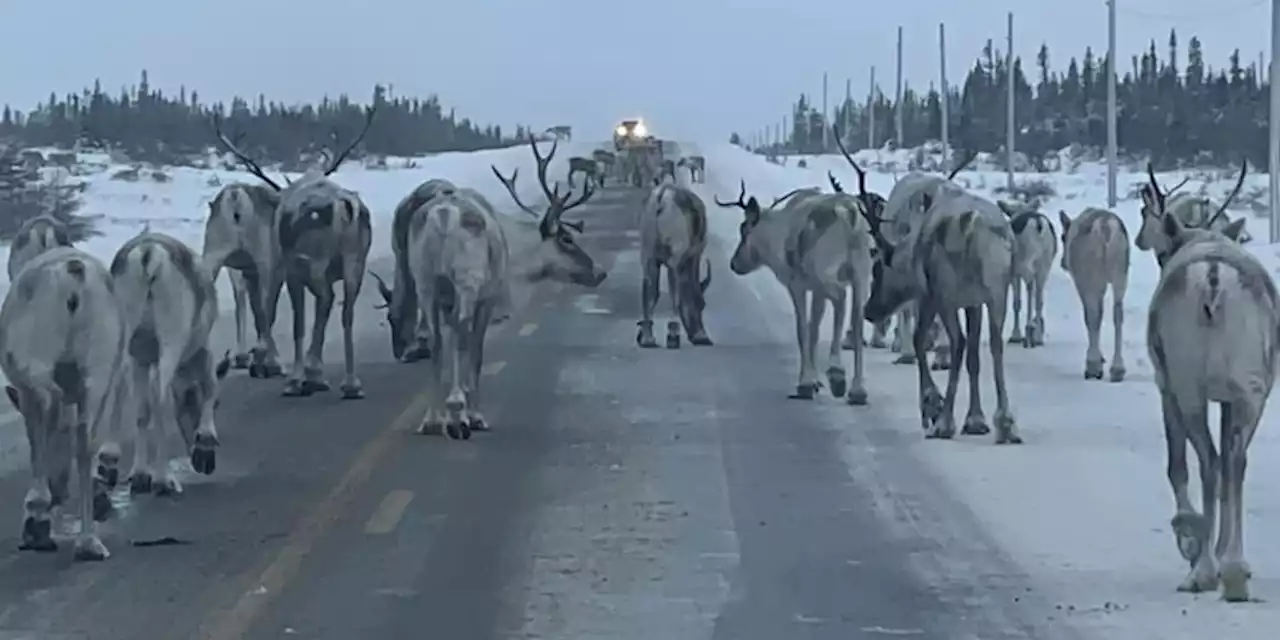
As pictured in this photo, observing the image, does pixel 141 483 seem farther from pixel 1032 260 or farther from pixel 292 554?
pixel 1032 260

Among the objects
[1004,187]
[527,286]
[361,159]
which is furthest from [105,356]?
[361,159]

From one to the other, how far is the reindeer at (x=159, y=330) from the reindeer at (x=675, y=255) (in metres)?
10.2

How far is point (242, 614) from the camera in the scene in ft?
33.9

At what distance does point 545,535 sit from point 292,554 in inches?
59.1

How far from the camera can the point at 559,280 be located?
65.4ft

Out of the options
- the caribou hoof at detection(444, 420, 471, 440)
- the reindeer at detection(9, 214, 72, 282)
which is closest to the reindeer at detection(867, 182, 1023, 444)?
the caribou hoof at detection(444, 420, 471, 440)

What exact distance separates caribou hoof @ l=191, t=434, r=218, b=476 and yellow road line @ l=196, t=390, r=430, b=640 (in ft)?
2.94

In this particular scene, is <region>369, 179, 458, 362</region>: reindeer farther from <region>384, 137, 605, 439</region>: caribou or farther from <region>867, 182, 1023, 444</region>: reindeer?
<region>867, 182, 1023, 444</region>: reindeer

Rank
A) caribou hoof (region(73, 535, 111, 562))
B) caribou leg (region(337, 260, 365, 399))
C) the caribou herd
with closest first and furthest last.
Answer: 1. the caribou herd
2. caribou hoof (region(73, 535, 111, 562))
3. caribou leg (region(337, 260, 365, 399))

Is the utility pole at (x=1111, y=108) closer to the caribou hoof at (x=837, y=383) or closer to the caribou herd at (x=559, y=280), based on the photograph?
the caribou herd at (x=559, y=280)

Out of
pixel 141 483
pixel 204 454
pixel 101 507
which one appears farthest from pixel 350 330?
pixel 101 507

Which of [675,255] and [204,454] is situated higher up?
[675,255]

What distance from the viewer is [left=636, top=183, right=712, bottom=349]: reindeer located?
953 inches

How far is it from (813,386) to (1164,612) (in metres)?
9.15
